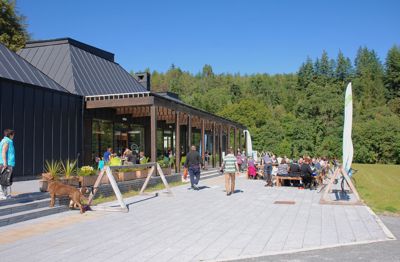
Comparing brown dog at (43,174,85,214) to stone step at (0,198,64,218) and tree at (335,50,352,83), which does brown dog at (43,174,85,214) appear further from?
tree at (335,50,352,83)

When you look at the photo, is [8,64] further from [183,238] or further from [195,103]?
[195,103]

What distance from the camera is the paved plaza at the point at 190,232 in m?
5.62

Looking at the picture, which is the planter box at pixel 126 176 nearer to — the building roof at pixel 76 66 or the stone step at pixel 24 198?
the stone step at pixel 24 198

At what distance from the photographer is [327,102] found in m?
53.4

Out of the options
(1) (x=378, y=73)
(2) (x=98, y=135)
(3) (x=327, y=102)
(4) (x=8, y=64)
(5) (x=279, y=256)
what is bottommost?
(5) (x=279, y=256)

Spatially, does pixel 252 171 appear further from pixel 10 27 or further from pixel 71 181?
pixel 10 27

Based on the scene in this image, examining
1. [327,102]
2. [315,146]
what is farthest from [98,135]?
[327,102]

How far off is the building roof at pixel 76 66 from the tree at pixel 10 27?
11.4m

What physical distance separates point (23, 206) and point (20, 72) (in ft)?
27.9

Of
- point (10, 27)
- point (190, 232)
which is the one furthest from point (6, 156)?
point (10, 27)

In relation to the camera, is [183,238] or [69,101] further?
[69,101]

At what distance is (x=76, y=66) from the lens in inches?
758

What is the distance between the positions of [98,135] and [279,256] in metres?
14.8

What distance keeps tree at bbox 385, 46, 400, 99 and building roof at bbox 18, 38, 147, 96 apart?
6314 centimetres
